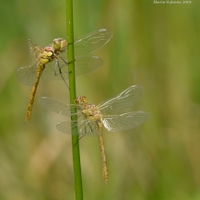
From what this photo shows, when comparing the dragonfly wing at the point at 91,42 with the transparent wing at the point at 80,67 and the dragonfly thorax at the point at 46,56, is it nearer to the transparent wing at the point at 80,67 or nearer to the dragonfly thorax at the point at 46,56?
the transparent wing at the point at 80,67

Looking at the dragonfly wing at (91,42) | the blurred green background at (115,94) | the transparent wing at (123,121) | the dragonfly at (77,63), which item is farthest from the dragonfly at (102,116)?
the blurred green background at (115,94)

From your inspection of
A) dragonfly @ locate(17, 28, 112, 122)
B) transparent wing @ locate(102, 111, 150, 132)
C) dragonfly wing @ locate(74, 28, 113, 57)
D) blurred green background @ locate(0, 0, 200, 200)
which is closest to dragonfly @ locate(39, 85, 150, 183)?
transparent wing @ locate(102, 111, 150, 132)

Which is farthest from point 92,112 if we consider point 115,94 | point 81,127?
point 115,94

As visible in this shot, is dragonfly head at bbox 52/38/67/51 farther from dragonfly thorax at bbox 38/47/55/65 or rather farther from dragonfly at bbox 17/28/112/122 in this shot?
dragonfly at bbox 17/28/112/122

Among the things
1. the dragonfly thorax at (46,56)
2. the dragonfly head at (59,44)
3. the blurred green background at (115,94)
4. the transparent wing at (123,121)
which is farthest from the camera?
the blurred green background at (115,94)

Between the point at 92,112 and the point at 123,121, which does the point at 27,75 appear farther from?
the point at 123,121

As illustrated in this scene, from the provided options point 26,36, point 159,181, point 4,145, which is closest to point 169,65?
point 159,181
